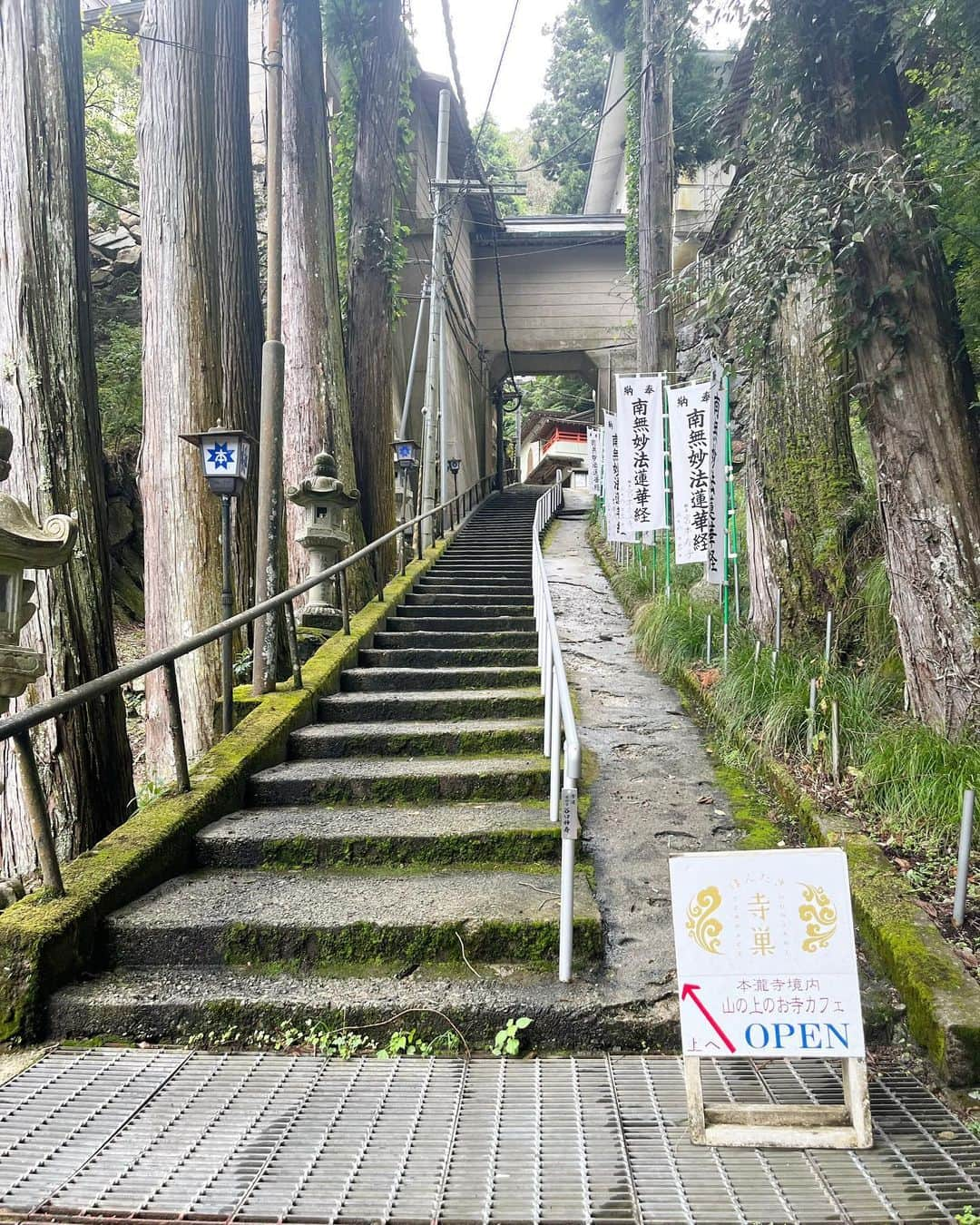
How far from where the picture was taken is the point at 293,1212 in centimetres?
206

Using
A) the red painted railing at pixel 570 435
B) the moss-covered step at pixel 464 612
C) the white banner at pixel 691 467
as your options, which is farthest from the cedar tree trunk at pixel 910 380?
the red painted railing at pixel 570 435

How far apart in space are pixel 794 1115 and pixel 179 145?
22.3 ft

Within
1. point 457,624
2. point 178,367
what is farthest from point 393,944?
point 457,624

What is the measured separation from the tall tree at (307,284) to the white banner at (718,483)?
12.3 feet

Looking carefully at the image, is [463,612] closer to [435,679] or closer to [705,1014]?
[435,679]

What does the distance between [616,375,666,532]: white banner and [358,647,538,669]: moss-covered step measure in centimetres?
284

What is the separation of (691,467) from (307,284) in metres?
4.45

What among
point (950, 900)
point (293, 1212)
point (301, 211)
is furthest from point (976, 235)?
point (301, 211)

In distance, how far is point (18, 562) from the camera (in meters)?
3.35

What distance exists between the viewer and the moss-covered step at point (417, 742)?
4.84 metres

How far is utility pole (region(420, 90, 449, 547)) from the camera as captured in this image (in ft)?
39.0

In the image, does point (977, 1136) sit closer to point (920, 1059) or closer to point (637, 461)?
point (920, 1059)

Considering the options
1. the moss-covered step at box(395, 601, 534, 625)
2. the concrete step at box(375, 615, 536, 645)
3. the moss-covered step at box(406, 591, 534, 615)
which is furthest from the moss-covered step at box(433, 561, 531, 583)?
the concrete step at box(375, 615, 536, 645)

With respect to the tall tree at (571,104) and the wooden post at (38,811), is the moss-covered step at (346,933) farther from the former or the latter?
the tall tree at (571,104)
